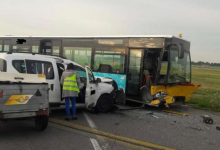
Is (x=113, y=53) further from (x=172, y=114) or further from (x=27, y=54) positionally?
(x=27, y=54)

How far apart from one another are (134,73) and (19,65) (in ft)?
16.9

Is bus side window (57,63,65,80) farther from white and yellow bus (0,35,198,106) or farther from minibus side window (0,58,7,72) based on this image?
white and yellow bus (0,35,198,106)

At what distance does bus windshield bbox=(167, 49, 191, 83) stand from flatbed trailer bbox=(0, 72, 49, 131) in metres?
5.41

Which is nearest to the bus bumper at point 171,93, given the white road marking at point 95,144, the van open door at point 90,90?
the van open door at point 90,90

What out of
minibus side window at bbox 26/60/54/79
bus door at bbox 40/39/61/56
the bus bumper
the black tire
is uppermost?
bus door at bbox 40/39/61/56

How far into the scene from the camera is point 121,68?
10.4 metres

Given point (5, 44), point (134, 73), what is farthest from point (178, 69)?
point (5, 44)

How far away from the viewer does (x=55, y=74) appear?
7070mm

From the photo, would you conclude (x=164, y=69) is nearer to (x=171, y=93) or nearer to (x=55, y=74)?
(x=171, y=93)

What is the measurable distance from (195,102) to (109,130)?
22.2 ft

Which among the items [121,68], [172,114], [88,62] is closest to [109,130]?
[172,114]

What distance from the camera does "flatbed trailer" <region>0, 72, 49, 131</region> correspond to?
4.82 m

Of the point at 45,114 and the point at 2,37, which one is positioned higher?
the point at 2,37

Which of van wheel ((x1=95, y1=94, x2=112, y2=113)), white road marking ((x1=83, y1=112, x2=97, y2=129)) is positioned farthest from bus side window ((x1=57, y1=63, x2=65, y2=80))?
van wheel ((x1=95, y1=94, x2=112, y2=113))
